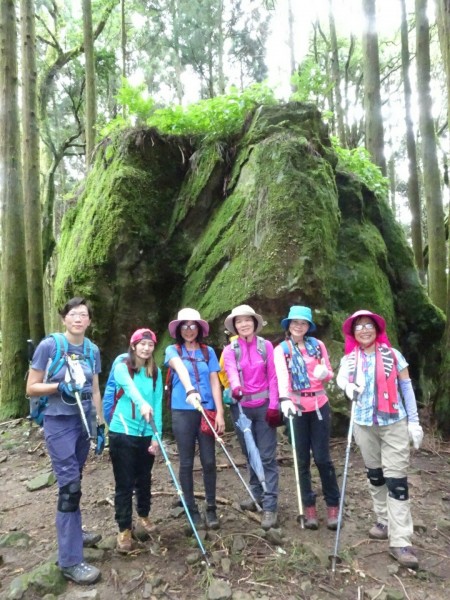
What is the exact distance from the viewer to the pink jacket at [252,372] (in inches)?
194

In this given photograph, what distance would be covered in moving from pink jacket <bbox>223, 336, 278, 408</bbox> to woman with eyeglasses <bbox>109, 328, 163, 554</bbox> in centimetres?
84

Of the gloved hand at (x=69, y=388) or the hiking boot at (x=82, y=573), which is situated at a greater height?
the gloved hand at (x=69, y=388)

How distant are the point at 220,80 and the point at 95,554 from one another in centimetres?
1935

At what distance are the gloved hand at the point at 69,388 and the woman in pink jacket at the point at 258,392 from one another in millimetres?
1636

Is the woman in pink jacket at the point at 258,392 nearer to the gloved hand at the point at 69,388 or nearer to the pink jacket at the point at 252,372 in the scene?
the pink jacket at the point at 252,372

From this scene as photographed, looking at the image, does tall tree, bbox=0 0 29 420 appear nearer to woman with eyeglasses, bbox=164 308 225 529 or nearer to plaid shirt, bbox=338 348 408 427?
woman with eyeglasses, bbox=164 308 225 529

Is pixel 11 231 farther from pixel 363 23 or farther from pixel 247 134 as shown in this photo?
pixel 363 23

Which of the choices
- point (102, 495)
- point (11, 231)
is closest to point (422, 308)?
point (102, 495)

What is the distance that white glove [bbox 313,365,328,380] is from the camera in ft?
15.8

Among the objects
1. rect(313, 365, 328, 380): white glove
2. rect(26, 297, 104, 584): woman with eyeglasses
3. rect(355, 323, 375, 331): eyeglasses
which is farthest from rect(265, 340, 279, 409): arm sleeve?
rect(26, 297, 104, 584): woman with eyeglasses

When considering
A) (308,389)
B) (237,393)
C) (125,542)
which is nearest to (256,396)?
(237,393)

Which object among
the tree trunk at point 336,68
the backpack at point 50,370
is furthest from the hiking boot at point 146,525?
the tree trunk at point 336,68

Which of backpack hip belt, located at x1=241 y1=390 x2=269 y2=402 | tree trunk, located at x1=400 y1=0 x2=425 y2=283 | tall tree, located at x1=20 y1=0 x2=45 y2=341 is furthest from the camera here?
tree trunk, located at x1=400 y1=0 x2=425 y2=283

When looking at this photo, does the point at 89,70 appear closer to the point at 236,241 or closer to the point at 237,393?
the point at 236,241
